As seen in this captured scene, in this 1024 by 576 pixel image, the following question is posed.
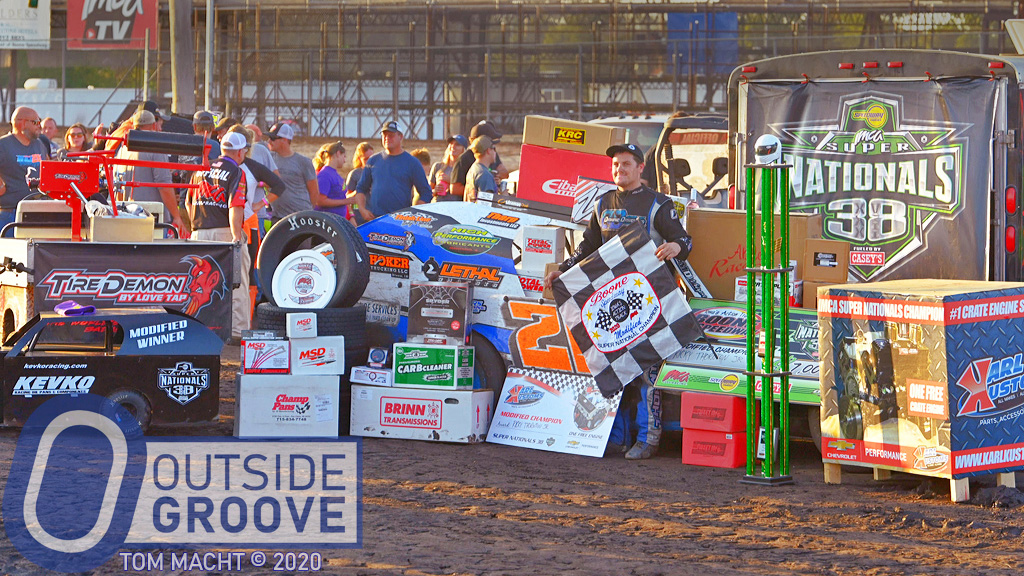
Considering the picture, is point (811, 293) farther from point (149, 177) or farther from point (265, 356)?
point (149, 177)

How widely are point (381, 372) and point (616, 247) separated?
1.76m

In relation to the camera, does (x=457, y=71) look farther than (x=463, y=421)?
Yes

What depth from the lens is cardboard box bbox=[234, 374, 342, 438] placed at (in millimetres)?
7898

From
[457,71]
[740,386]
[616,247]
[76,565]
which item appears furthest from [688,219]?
[457,71]

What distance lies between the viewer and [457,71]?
3253 cm

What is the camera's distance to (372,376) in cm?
817

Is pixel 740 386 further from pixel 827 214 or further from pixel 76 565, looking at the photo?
pixel 76 565

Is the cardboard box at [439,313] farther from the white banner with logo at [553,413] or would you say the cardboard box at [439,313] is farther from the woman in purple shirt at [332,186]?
the woman in purple shirt at [332,186]

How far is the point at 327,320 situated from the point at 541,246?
57.8 inches

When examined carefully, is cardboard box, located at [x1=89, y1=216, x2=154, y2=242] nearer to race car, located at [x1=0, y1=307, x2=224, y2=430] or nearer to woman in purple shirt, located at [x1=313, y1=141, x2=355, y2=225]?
race car, located at [x1=0, y1=307, x2=224, y2=430]

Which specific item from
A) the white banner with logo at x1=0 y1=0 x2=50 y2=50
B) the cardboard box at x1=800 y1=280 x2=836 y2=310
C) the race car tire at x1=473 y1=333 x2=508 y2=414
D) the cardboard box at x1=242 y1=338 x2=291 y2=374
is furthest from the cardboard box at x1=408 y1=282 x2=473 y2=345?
the white banner with logo at x1=0 y1=0 x2=50 y2=50

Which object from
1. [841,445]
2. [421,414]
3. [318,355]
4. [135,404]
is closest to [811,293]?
[841,445]

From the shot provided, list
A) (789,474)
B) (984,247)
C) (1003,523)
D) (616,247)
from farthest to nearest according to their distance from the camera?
1. (984,247)
2. (616,247)
3. (789,474)
4. (1003,523)

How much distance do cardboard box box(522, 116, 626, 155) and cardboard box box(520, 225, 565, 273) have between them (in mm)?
1803
